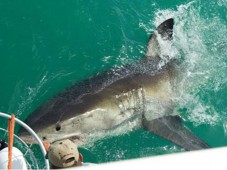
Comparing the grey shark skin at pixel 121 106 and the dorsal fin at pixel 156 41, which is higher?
the dorsal fin at pixel 156 41

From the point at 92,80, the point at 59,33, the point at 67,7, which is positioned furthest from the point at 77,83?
the point at 67,7

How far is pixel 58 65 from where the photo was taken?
5.02 m

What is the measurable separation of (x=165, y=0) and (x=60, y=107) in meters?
2.81

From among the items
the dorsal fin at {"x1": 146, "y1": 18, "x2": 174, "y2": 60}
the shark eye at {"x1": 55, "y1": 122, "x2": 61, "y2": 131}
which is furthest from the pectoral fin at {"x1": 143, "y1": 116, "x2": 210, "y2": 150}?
the shark eye at {"x1": 55, "y1": 122, "x2": 61, "y2": 131}

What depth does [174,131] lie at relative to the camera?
14.6 feet

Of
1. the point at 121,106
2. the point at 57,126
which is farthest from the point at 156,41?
the point at 57,126

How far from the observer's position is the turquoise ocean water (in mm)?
4594

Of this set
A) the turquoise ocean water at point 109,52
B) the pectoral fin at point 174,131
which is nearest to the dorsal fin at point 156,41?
the turquoise ocean water at point 109,52

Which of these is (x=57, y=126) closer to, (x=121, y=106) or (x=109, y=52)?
(x=121, y=106)

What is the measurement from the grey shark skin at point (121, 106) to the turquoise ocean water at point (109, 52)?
182 mm

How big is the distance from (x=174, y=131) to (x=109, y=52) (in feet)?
4.56

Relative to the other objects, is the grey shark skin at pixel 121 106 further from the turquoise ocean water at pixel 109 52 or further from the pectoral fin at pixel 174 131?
the turquoise ocean water at pixel 109 52

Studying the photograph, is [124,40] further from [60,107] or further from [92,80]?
[60,107]

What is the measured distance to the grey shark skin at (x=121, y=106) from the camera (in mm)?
3922
